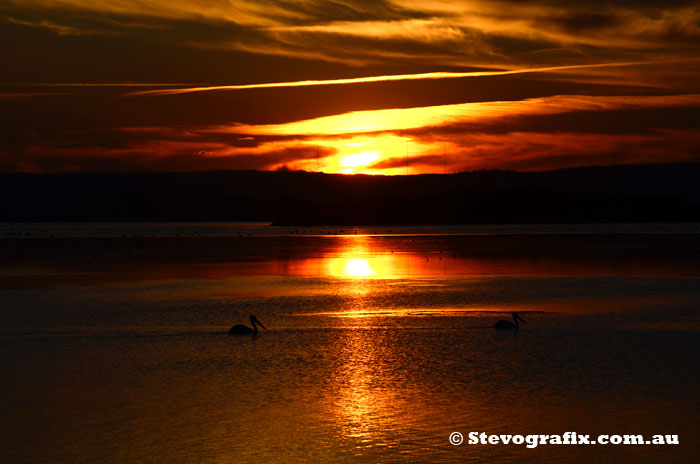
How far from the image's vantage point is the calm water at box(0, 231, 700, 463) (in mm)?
10594

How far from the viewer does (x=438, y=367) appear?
15.3 metres

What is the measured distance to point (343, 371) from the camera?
15.0 m

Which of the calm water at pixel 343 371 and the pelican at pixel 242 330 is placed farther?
the pelican at pixel 242 330

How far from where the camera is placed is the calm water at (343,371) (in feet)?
34.8

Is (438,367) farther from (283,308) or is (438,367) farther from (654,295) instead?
(654,295)

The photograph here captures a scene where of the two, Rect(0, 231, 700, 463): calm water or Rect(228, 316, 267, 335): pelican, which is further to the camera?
Rect(228, 316, 267, 335): pelican

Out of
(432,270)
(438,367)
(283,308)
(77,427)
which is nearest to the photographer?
(77,427)

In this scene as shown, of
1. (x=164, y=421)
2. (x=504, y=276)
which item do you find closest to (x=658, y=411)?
(x=164, y=421)

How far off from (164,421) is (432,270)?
28.3 meters

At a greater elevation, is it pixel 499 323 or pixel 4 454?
pixel 499 323

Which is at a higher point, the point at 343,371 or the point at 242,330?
the point at 242,330

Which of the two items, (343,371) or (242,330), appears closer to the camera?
(343,371)

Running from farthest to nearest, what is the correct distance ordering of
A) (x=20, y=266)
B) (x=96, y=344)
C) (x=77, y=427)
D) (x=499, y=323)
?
(x=20, y=266), (x=499, y=323), (x=96, y=344), (x=77, y=427)

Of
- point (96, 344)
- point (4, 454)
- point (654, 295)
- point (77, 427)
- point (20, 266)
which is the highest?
point (20, 266)
